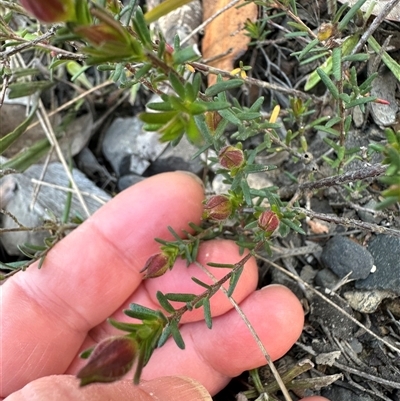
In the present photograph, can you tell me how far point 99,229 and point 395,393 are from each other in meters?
1.52

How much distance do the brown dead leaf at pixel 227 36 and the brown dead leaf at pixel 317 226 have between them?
91 cm

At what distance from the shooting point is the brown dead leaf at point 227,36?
2603mm

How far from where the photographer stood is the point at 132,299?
2.46 meters

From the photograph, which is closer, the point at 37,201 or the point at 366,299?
the point at 366,299

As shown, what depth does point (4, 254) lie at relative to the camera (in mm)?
3020

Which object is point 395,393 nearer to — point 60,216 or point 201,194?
point 201,194

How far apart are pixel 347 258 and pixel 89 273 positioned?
4.03 feet

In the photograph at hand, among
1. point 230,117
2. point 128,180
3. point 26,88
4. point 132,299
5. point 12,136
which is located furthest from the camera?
point 128,180

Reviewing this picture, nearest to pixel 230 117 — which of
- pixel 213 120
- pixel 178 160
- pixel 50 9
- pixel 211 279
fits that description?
pixel 213 120

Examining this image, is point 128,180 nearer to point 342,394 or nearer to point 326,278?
point 326,278

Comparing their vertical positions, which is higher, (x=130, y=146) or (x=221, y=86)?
(x=221, y=86)

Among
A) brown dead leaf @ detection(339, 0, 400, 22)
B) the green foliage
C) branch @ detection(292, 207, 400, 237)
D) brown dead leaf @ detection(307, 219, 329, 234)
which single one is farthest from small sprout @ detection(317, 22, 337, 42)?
brown dead leaf @ detection(307, 219, 329, 234)

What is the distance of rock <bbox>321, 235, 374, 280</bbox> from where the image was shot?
222 centimetres

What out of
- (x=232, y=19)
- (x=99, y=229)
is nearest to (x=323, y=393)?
(x=99, y=229)
